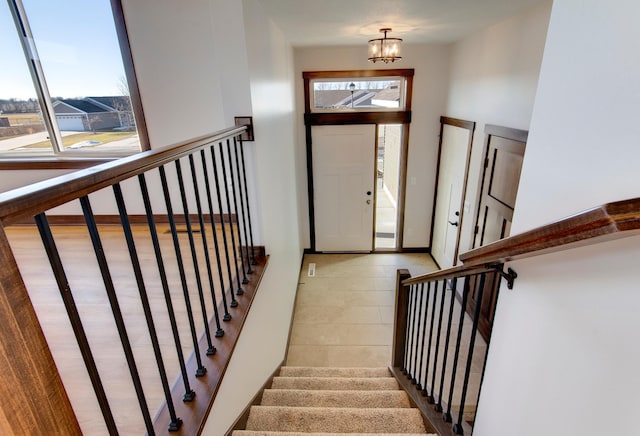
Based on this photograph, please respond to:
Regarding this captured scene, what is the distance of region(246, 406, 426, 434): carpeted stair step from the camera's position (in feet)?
5.83

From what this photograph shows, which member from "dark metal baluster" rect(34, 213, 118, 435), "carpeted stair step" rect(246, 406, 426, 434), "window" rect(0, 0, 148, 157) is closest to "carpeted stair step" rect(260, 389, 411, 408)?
"carpeted stair step" rect(246, 406, 426, 434)

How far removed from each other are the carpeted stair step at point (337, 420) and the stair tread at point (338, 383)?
0.52m

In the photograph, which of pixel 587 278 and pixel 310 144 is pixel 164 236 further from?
pixel 587 278

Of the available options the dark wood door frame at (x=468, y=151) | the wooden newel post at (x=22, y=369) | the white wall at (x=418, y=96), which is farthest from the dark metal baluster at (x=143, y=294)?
the white wall at (x=418, y=96)

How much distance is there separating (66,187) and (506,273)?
127 cm

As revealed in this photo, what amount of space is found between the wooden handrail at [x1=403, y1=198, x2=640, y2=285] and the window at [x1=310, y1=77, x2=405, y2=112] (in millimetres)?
3879

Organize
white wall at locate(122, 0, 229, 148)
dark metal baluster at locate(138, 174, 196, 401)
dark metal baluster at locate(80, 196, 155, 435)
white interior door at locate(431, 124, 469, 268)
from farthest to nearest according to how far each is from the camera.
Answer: white interior door at locate(431, 124, 469, 268), white wall at locate(122, 0, 229, 148), dark metal baluster at locate(138, 174, 196, 401), dark metal baluster at locate(80, 196, 155, 435)

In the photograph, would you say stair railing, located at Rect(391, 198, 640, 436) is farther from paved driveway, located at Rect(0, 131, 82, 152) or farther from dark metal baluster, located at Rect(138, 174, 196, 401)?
paved driveway, located at Rect(0, 131, 82, 152)

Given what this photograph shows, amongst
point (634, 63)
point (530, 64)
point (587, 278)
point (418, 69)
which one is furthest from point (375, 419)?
point (418, 69)

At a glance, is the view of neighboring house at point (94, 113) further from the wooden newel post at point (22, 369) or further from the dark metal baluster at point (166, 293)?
the wooden newel post at point (22, 369)

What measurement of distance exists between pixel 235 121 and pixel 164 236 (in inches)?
57.6

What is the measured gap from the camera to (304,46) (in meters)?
4.20

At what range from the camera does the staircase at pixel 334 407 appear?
1.78 m

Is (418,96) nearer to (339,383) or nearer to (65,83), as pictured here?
(339,383)
